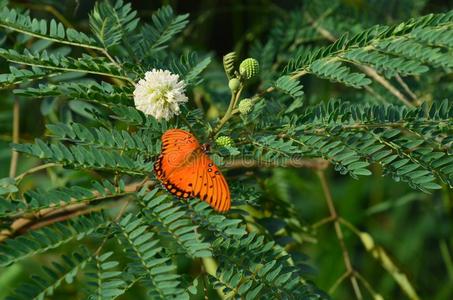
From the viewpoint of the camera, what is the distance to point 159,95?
107cm

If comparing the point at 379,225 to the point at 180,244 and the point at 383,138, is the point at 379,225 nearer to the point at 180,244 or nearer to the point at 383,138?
the point at 383,138

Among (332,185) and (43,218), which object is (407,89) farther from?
(332,185)

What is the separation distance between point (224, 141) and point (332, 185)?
2.02 metres

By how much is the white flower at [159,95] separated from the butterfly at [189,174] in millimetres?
Result: 41

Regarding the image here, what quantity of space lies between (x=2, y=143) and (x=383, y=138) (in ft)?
5.42

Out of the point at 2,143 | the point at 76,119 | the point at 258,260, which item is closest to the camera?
the point at 258,260

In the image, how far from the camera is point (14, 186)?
1090 mm

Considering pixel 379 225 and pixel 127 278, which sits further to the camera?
pixel 379 225

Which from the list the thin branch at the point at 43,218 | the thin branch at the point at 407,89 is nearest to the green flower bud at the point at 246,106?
the thin branch at the point at 43,218

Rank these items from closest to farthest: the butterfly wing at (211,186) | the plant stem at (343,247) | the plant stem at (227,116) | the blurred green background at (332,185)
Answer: the butterfly wing at (211,186), the plant stem at (227,116), the plant stem at (343,247), the blurred green background at (332,185)

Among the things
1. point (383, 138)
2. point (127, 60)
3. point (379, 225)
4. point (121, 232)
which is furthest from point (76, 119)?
point (379, 225)

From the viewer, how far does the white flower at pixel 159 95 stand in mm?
1072

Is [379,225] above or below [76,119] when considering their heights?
below

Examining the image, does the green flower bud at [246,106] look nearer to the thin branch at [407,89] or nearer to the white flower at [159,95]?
the white flower at [159,95]
